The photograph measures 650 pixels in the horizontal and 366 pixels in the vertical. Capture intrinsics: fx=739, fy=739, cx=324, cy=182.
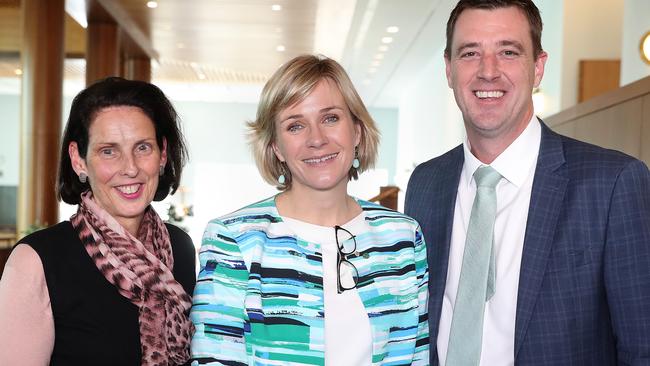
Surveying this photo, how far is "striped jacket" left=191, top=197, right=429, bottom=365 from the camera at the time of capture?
1959 mm

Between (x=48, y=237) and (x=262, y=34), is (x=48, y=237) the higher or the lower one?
the lower one

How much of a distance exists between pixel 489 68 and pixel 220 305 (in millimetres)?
1068

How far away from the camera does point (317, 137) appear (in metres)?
2.10

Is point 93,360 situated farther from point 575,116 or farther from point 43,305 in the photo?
point 575,116

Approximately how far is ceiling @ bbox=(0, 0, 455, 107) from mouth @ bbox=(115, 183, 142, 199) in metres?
8.29

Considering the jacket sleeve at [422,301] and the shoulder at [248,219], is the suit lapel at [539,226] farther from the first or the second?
the shoulder at [248,219]

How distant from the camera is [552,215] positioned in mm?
2127

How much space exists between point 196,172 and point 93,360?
20.7 m

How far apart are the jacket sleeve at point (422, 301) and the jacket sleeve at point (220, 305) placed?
0.52 meters

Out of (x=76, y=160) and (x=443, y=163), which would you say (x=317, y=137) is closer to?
(x=443, y=163)

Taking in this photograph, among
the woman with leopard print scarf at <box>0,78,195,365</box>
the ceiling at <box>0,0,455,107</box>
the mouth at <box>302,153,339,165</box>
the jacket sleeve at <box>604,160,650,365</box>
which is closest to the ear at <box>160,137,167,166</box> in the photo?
the woman with leopard print scarf at <box>0,78,195,365</box>

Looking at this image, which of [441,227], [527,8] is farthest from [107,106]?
[527,8]

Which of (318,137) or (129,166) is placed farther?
(129,166)

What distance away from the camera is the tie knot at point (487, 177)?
224cm
